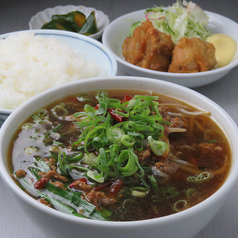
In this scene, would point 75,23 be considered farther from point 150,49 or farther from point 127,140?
point 127,140

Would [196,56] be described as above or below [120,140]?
below

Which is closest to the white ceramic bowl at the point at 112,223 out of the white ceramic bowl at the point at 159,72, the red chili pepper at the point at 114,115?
the red chili pepper at the point at 114,115

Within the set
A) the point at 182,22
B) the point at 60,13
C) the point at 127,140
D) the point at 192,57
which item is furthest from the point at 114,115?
the point at 60,13

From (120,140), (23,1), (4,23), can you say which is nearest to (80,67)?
(120,140)

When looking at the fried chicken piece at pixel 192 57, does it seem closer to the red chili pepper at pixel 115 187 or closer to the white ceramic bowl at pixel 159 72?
the white ceramic bowl at pixel 159 72

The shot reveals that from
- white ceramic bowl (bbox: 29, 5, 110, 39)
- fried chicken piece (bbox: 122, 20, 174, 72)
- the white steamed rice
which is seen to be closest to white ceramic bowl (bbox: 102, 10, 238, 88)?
fried chicken piece (bbox: 122, 20, 174, 72)

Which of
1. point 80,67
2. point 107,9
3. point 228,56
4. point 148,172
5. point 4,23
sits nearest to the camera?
point 148,172

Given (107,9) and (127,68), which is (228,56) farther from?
(107,9)
